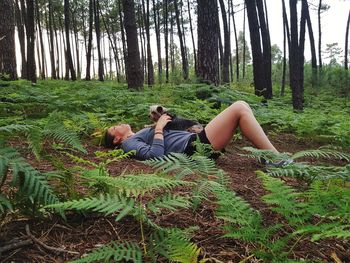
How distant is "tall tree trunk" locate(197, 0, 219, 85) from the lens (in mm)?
7566

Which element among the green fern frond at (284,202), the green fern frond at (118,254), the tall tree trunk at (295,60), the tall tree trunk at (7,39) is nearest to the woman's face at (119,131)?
the green fern frond at (284,202)

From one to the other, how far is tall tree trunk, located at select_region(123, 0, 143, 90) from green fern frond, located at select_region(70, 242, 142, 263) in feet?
28.6

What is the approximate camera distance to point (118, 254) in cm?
137

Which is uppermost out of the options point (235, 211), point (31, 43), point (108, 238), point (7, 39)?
point (31, 43)

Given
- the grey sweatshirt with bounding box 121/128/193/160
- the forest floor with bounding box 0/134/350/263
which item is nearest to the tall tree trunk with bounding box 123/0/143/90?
the grey sweatshirt with bounding box 121/128/193/160

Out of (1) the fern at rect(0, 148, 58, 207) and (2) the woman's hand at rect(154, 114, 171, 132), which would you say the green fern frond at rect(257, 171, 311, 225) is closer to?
(1) the fern at rect(0, 148, 58, 207)

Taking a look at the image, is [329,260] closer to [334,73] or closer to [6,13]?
[6,13]

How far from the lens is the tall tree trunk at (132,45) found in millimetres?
9516

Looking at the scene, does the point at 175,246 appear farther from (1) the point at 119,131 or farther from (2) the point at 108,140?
(2) the point at 108,140

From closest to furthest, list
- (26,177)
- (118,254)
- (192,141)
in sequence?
(118,254) < (26,177) < (192,141)

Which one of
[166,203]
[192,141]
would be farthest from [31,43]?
[166,203]

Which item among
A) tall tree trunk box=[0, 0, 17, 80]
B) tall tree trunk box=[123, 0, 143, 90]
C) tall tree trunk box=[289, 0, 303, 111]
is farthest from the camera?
tall tree trunk box=[289, 0, 303, 111]

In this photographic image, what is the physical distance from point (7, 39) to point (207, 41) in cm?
469

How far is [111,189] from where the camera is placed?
6.23ft
